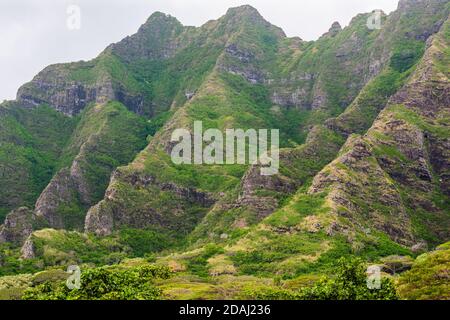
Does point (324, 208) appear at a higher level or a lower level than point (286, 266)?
higher

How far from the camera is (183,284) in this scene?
458ft

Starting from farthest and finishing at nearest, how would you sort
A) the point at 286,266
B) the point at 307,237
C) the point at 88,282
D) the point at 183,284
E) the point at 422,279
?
the point at 307,237, the point at 286,266, the point at 183,284, the point at 422,279, the point at 88,282

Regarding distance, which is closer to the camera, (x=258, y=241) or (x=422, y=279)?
(x=422, y=279)
